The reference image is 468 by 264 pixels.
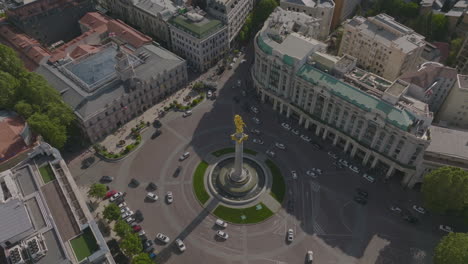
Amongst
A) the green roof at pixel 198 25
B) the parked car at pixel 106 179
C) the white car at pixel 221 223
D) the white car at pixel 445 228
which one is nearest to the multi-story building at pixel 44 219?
the parked car at pixel 106 179

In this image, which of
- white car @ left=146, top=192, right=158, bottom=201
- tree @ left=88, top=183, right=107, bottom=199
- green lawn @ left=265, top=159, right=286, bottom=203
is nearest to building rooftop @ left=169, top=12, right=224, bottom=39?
green lawn @ left=265, top=159, right=286, bottom=203

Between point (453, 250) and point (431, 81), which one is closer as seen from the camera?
point (453, 250)

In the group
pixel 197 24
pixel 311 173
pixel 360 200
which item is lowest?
pixel 360 200

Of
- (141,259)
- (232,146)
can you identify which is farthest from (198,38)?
(141,259)

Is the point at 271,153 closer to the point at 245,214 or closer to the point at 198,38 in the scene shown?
the point at 245,214

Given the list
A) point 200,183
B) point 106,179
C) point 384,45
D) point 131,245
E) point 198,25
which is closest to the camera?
point 131,245

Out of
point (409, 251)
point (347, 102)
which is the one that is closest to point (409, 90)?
point (347, 102)

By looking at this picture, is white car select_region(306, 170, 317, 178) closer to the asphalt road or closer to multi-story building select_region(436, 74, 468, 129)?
the asphalt road
